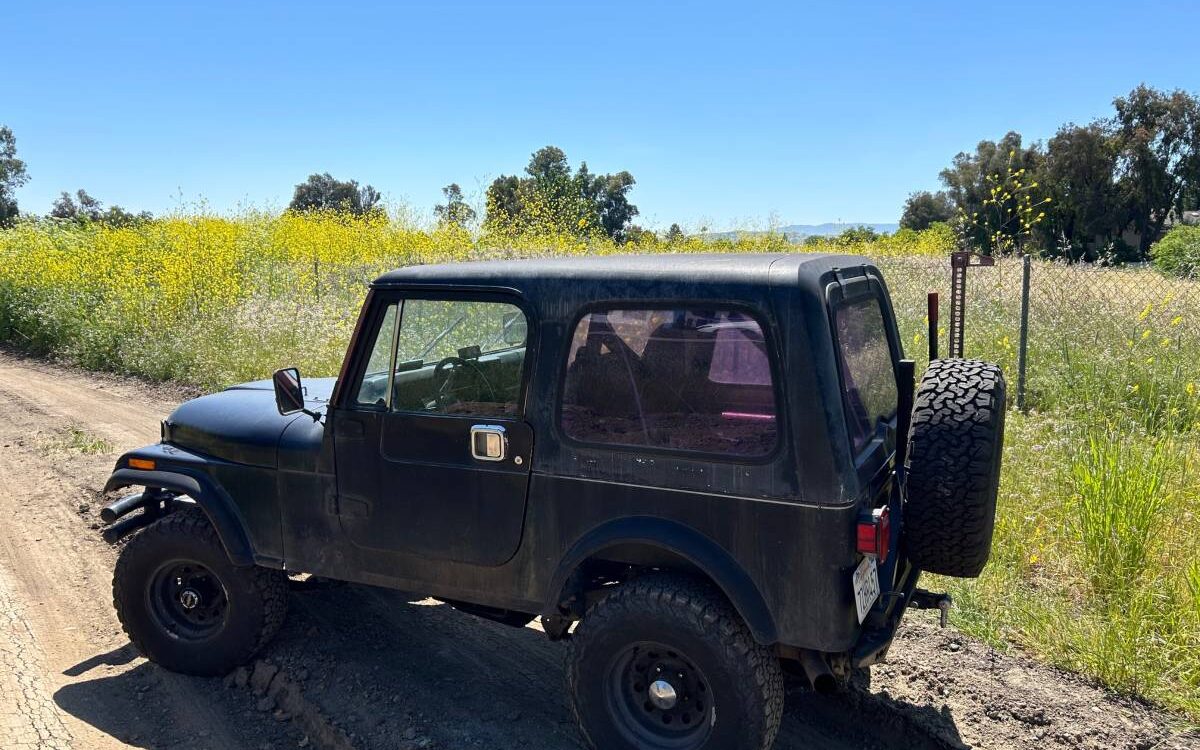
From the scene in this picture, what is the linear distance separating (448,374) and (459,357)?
0.27ft

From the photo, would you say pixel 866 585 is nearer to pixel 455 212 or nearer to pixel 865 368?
pixel 865 368

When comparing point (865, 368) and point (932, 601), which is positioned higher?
point (865, 368)

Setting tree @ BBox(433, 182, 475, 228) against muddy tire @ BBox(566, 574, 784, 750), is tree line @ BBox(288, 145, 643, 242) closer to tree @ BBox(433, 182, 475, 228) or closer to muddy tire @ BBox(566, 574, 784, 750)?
tree @ BBox(433, 182, 475, 228)

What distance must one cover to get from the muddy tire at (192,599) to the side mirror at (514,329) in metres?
1.67

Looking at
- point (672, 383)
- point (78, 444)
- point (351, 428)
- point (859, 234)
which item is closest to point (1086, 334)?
point (672, 383)

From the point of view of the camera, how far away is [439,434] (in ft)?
10.6

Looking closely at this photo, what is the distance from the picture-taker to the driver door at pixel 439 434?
124 inches

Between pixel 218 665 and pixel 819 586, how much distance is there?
2824mm

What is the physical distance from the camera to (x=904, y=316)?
9672 millimetres

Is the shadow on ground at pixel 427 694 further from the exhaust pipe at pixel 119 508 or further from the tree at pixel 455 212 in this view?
the tree at pixel 455 212

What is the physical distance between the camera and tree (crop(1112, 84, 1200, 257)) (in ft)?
127

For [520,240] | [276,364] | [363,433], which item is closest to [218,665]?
[363,433]

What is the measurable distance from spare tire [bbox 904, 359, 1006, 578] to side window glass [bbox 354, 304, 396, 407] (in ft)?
6.71

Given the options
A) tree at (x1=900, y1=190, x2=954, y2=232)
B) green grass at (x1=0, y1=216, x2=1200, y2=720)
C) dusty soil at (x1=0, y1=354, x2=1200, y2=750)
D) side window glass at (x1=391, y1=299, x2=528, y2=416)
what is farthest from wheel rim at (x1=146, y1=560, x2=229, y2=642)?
tree at (x1=900, y1=190, x2=954, y2=232)
